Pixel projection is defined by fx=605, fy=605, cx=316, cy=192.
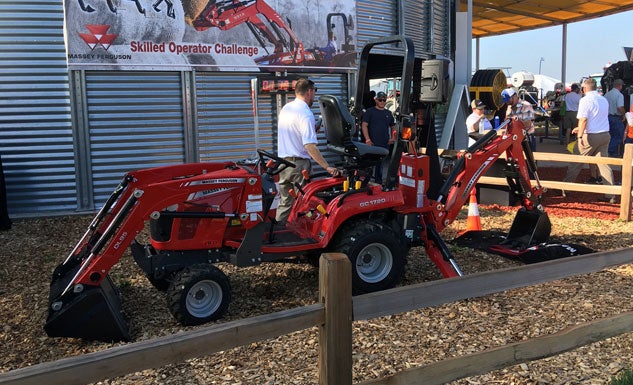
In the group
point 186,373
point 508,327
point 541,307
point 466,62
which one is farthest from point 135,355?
point 466,62

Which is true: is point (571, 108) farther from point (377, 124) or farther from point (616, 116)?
point (377, 124)

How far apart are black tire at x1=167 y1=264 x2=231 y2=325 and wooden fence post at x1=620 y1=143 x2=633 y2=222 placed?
6.02m

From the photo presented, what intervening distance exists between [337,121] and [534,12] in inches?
759

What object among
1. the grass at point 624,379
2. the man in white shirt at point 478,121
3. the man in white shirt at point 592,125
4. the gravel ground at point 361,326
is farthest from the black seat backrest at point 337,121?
the man in white shirt at point 592,125

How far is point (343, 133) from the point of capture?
5.62 meters

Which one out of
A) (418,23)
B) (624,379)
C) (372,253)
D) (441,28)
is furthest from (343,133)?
(441,28)

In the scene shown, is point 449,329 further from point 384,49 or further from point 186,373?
point 384,49

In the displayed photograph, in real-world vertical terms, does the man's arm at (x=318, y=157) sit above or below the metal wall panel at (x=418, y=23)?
below

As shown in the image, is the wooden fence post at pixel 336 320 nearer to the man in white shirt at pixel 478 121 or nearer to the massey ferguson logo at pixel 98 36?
the massey ferguson logo at pixel 98 36

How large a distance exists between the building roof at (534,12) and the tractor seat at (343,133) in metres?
12.2

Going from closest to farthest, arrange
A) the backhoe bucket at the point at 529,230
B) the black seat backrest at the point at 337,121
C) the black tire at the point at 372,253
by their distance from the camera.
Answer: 1. the black tire at the point at 372,253
2. the black seat backrest at the point at 337,121
3. the backhoe bucket at the point at 529,230

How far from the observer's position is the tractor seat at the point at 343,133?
5.57m

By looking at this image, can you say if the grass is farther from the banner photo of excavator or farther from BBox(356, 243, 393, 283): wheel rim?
the banner photo of excavator

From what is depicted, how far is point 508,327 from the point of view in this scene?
4566 mm
